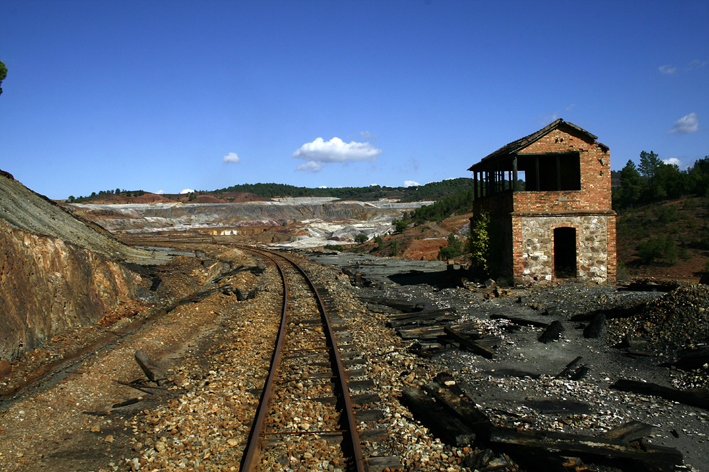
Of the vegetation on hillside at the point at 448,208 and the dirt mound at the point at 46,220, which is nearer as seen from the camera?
the dirt mound at the point at 46,220

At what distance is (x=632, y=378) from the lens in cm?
688

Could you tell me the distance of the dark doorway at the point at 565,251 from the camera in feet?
54.8

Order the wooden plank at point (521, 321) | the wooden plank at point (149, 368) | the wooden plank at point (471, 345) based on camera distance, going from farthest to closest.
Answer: the wooden plank at point (521, 321) < the wooden plank at point (471, 345) < the wooden plank at point (149, 368)

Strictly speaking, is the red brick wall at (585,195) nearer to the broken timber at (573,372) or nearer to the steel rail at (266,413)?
the broken timber at (573,372)

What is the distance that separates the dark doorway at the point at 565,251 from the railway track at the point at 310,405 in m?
10.8

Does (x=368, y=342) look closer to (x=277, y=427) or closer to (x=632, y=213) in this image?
(x=277, y=427)

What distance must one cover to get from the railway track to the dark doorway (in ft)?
35.6

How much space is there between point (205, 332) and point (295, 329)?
2.17m

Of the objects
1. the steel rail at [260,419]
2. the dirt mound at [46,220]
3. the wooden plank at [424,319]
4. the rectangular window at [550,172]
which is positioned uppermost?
the rectangular window at [550,172]

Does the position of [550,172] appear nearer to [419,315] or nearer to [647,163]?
[419,315]

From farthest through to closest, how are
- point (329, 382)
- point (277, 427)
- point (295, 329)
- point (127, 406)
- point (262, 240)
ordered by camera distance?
point (262, 240)
point (295, 329)
point (329, 382)
point (127, 406)
point (277, 427)

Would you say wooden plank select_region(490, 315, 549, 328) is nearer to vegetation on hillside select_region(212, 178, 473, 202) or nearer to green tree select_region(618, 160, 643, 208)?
green tree select_region(618, 160, 643, 208)

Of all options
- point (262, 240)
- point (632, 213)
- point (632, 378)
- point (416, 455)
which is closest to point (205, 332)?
point (416, 455)

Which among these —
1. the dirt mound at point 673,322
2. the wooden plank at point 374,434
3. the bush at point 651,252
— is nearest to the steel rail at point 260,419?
the wooden plank at point 374,434
